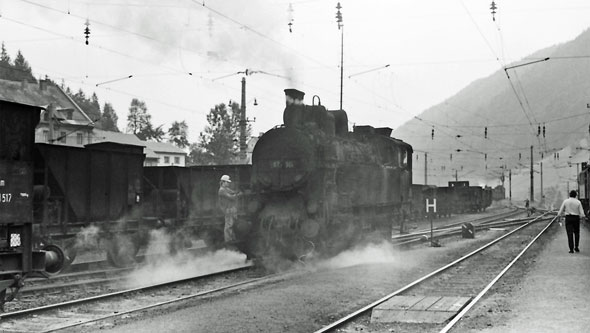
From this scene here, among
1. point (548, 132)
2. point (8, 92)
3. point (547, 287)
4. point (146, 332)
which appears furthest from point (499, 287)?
point (548, 132)

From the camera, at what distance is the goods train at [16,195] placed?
24.9 ft

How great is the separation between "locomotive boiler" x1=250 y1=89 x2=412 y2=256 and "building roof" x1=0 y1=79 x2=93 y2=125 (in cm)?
4043

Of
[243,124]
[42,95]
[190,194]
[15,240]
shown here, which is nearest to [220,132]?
[42,95]

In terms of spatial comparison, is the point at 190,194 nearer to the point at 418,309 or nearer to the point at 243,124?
the point at 418,309

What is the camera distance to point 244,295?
1070 centimetres

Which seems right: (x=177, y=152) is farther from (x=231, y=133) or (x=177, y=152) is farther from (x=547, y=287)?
(x=547, y=287)

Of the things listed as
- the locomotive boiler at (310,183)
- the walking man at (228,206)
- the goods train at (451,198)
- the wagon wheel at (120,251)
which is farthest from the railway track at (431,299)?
the goods train at (451,198)

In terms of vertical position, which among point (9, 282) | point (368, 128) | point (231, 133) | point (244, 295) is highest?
point (231, 133)

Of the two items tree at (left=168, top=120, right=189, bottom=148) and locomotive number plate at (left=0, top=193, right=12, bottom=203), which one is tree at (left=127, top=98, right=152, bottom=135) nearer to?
tree at (left=168, top=120, right=189, bottom=148)

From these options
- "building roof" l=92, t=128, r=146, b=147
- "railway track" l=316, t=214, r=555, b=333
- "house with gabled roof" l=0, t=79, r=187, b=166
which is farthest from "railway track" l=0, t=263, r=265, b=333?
"building roof" l=92, t=128, r=146, b=147

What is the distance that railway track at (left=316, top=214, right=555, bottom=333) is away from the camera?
839 centimetres

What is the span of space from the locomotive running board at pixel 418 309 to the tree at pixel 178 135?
305 ft

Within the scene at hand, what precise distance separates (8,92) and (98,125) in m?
37.8

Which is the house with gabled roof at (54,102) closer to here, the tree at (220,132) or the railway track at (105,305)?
the tree at (220,132)
